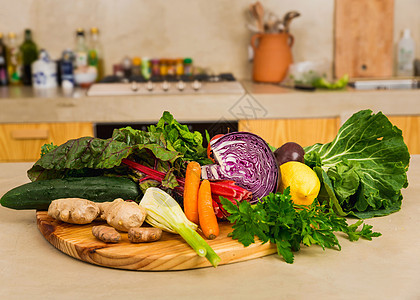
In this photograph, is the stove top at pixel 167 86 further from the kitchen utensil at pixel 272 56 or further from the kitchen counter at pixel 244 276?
the kitchen counter at pixel 244 276

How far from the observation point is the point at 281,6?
3354 mm

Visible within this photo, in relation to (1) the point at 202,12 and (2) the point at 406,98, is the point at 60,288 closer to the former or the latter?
(2) the point at 406,98

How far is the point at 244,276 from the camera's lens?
3.04 ft

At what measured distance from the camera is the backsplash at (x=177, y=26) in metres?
3.35

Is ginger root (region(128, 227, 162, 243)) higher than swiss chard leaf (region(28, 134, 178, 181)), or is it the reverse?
swiss chard leaf (region(28, 134, 178, 181))

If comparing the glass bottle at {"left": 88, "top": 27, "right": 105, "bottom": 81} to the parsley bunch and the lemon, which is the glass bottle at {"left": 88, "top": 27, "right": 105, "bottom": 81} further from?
the parsley bunch

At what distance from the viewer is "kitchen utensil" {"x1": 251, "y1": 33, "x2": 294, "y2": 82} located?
318 centimetres

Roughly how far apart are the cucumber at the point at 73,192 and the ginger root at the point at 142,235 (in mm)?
156

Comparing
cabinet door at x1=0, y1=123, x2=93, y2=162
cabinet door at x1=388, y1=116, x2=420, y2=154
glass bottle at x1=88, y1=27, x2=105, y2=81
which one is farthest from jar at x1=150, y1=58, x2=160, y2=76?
cabinet door at x1=388, y1=116, x2=420, y2=154

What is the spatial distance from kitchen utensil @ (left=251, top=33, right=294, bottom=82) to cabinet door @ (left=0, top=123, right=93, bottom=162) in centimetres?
107

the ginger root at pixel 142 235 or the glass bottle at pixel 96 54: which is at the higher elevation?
the glass bottle at pixel 96 54

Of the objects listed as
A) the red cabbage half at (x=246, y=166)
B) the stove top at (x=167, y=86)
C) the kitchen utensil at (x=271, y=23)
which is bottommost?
the red cabbage half at (x=246, y=166)

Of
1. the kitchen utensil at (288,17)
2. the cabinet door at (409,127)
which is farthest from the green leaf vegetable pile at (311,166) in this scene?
the kitchen utensil at (288,17)

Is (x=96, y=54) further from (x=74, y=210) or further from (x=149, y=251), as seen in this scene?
(x=149, y=251)
